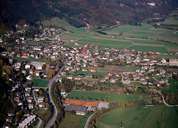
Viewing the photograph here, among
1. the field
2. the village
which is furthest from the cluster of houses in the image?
the field

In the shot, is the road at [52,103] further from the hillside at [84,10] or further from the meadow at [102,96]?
the hillside at [84,10]

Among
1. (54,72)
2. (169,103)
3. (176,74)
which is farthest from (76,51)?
(169,103)

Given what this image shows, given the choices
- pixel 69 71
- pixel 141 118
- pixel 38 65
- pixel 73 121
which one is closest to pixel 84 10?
pixel 38 65

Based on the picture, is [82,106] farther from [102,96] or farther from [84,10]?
[84,10]

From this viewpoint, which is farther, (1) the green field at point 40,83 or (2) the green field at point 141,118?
(1) the green field at point 40,83

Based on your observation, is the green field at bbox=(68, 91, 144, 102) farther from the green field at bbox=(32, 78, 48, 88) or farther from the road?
the green field at bbox=(32, 78, 48, 88)

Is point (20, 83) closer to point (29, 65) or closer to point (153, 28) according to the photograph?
point (29, 65)

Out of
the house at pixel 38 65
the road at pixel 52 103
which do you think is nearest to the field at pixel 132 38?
the house at pixel 38 65
